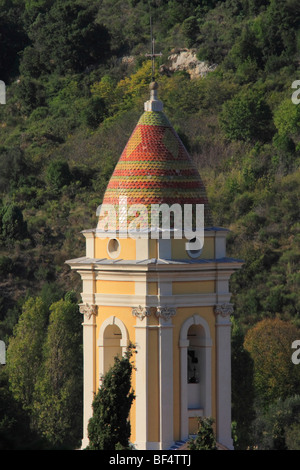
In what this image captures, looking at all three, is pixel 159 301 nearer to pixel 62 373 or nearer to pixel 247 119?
pixel 62 373

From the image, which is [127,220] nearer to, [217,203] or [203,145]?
[217,203]

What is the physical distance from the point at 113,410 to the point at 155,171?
3978mm

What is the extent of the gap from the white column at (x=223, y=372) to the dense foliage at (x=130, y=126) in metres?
24.0

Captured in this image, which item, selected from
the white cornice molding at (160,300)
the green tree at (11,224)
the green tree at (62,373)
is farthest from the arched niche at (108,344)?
the green tree at (11,224)

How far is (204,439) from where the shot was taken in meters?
26.6

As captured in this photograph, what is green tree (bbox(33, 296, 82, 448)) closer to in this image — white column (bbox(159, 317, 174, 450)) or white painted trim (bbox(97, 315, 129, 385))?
white painted trim (bbox(97, 315, 129, 385))

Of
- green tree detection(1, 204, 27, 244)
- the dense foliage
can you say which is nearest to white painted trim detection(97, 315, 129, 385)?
the dense foliage

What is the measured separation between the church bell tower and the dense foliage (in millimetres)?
23960

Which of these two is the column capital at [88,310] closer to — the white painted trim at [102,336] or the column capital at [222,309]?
the white painted trim at [102,336]

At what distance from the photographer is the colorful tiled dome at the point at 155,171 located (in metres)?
27.8

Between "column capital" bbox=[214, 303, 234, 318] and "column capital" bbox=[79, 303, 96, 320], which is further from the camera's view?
"column capital" bbox=[79, 303, 96, 320]

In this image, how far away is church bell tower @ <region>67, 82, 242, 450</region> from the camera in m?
27.5

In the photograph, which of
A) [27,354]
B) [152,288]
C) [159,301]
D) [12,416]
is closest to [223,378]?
[159,301]

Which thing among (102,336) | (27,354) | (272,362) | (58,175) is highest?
(58,175)
